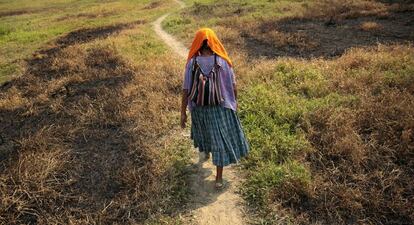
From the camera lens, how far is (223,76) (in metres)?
5.10

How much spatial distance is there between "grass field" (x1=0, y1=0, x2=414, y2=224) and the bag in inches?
59.9

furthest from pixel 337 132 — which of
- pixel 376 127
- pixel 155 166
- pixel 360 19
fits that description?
pixel 360 19

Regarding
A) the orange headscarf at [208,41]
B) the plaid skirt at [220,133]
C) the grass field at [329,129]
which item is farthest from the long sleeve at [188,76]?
the grass field at [329,129]

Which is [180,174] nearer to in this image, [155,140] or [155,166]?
[155,166]

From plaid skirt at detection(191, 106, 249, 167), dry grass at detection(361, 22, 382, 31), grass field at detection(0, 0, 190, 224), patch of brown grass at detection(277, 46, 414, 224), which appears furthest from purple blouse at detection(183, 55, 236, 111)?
dry grass at detection(361, 22, 382, 31)

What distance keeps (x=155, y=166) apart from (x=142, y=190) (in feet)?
1.88

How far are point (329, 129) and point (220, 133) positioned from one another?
2.42 metres

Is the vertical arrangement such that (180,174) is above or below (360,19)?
below

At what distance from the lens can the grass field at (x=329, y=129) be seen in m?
4.86

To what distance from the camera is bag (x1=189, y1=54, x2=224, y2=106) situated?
4938 mm

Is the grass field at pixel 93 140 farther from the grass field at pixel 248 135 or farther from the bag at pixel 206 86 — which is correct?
the bag at pixel 206 86

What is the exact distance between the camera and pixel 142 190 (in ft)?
18.1

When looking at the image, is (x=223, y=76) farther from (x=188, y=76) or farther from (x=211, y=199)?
(x=211, y=199)

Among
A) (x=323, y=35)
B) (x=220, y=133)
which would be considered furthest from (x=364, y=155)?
(x=323, y=35)
